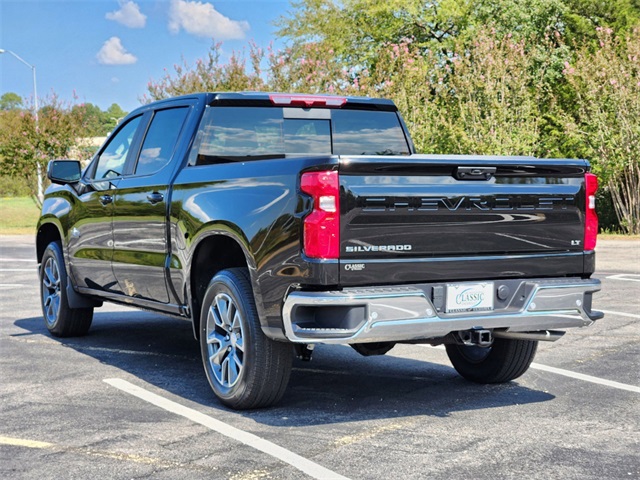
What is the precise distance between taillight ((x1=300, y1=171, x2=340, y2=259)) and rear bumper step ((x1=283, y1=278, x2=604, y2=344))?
0.24m

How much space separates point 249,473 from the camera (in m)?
4.60

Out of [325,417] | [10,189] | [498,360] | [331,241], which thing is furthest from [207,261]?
[10,189]

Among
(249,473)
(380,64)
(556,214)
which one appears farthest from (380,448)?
(380,64)

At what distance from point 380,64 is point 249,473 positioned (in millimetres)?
22285

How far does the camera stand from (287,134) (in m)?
7.18

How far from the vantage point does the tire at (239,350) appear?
225 inches

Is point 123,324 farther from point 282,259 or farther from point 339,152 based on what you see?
point 282,259

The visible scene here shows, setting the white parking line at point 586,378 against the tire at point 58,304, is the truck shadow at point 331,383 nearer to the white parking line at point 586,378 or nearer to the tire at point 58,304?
the tire at point 58,304

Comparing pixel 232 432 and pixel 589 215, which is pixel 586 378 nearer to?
pixel 589 215

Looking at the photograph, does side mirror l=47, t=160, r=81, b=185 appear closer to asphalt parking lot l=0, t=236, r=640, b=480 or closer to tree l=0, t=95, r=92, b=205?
asphalt parking lot l=0, t=236, r=640, b=480

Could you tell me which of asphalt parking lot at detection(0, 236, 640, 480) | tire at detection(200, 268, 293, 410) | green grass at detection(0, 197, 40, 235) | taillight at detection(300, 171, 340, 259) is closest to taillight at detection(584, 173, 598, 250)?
asphalt parking lot at detection(0, 236, 640, 480)

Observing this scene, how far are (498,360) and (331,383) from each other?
119 centimetres

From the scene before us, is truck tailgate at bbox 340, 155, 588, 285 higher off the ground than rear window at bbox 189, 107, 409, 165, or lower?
lower

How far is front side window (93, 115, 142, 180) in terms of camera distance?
784 cm
